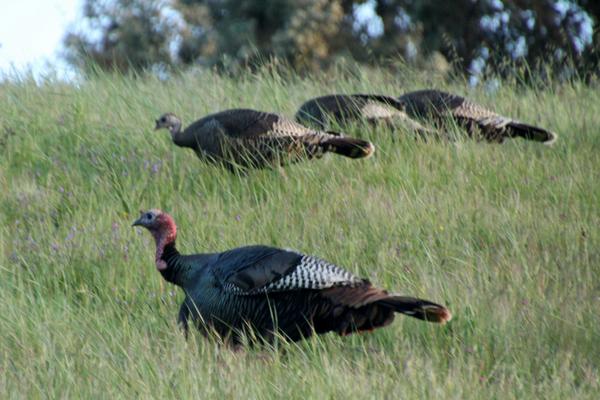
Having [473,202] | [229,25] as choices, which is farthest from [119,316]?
[229,25]

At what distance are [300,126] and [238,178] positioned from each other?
0.66 meters

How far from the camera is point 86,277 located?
233 inches

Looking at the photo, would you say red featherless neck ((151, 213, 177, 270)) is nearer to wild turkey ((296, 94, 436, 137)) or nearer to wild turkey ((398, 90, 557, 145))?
wild turkey ((296, 94, 436, 137))

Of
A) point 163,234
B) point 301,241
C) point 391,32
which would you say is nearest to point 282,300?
point 163,234

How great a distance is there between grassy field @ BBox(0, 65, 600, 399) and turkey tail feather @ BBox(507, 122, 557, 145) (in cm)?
11

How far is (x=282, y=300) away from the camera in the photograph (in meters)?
4.99

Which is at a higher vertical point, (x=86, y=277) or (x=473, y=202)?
(x=86, y=277)

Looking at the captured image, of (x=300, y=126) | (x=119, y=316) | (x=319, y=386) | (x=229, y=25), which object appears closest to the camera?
(x=319, y=386)

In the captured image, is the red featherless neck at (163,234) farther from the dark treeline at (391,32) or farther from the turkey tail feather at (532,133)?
the dark treeline at (391,32)

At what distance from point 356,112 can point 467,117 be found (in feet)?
3.17

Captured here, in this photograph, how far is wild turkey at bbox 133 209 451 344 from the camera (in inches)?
189

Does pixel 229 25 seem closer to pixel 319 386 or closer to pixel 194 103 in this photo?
pixel 194 103

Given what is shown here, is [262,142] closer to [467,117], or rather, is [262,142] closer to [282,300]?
[467,117]

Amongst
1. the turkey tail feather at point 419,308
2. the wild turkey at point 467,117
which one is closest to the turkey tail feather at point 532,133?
the wild turkey at point 467,117
